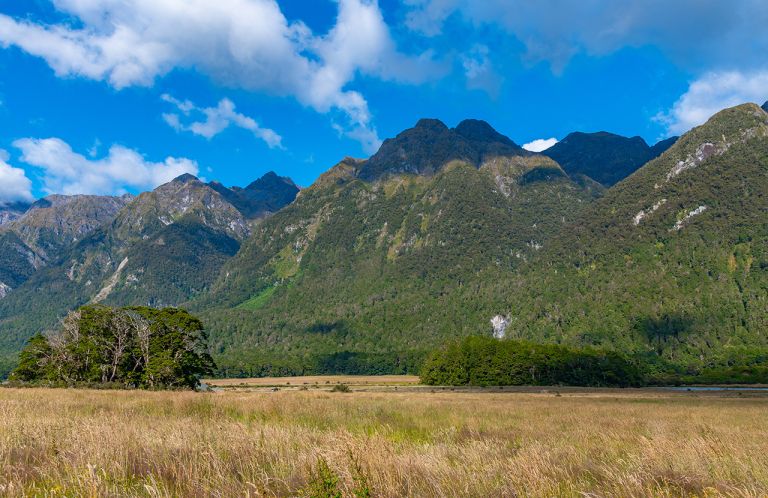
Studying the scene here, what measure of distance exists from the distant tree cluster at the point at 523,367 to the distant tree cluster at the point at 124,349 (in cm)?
8382

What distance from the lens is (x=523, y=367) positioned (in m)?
132

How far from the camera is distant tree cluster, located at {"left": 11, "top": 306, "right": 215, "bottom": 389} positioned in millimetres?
57812

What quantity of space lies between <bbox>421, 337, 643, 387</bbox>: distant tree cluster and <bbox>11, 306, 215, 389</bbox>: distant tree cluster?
83.8 metres

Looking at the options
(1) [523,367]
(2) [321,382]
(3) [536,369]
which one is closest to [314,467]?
(1) [523,367]

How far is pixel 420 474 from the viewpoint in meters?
6.96

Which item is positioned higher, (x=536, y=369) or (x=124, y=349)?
(x=124, y=349)

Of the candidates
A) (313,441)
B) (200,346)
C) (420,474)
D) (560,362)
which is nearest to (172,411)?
(313,441)

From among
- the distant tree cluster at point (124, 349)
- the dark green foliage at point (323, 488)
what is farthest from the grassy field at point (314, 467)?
the distant tree cluster at point (124, 349)

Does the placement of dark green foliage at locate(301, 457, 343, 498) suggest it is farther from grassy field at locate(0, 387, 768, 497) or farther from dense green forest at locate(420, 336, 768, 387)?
dense green forest at locate(420, 336, 768, 387)

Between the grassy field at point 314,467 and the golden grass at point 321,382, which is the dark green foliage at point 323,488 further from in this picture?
the golden grass at point 321,382

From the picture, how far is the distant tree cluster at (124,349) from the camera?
57812 millimetres

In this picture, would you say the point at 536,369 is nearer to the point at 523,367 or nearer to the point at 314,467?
the point at 523,367

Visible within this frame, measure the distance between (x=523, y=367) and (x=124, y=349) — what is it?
3971 inches

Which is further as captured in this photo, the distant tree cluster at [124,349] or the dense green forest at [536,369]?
the dense green forest at [536,369]
